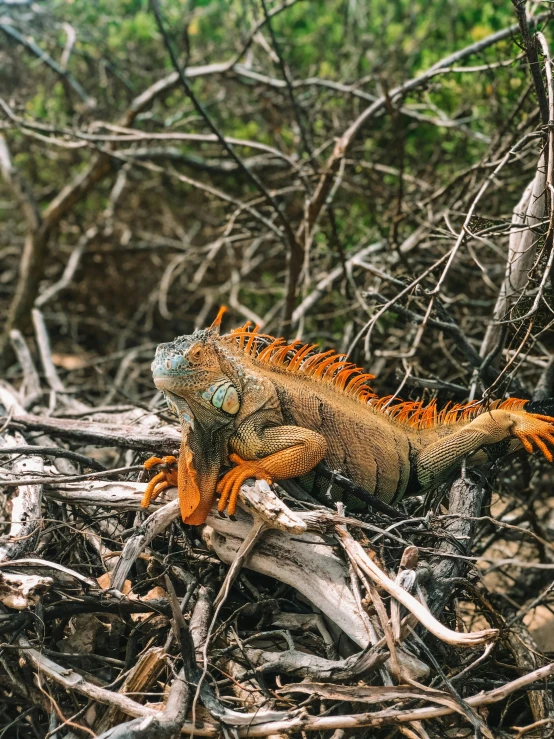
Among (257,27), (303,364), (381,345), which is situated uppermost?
(257,27)

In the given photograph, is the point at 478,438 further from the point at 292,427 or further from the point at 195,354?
the point at 195,354

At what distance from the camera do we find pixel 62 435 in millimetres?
3850

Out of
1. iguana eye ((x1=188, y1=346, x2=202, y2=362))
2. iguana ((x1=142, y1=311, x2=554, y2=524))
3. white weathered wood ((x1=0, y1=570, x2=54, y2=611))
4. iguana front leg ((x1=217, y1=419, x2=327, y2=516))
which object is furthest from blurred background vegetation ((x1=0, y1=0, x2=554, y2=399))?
white weathered wood ((x1=0, y1=570, x2=54, y2=611))

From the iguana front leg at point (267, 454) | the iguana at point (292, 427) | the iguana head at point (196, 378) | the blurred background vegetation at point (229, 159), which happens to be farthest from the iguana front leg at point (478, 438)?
the blurred background vegetation at point (229, 159)

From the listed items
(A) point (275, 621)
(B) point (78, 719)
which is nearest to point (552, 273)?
(A) point (275, 621)

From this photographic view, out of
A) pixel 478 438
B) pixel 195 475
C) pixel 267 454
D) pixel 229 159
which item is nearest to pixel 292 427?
pixel 267 454

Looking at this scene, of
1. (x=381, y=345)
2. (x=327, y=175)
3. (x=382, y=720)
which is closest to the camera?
(x=382, y=720)

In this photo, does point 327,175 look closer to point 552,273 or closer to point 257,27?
point 257,27

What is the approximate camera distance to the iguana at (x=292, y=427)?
314 cm

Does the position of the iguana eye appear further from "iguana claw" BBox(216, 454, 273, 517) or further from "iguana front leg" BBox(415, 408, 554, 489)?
"iguana front leg" BBox(415, 408, 554, 489)

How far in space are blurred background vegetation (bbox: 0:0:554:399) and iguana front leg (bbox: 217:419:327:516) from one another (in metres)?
2.22

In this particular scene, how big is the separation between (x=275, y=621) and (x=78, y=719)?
2.92ft

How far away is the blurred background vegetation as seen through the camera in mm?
5988

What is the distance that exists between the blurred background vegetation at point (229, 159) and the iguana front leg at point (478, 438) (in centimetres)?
178
